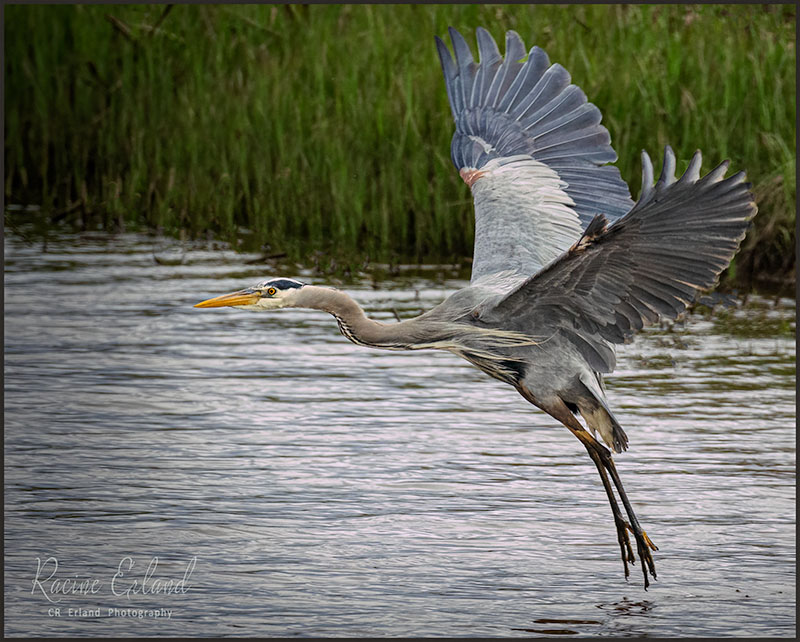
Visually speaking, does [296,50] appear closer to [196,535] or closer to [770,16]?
[770,16]

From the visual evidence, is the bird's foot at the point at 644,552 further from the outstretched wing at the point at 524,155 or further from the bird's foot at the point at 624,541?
the outstretched wing at the point at 524,155

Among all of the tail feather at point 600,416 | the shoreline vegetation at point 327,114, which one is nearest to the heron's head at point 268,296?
the tail feather at point 600,416

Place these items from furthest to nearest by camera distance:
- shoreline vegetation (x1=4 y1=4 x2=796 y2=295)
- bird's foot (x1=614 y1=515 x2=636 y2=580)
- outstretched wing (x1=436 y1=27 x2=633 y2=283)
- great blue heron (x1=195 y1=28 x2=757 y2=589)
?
shoreline vegetation (x1=4 y1=4 x2=796 y2=295) → outstretched wing (x1=436 y1=27 x2=633 y2=283) → bird's foot (x1=614 y1=515 x2=636 y2=580) → great blue heron (x1=195 y1=28 x2=757 y2=589)

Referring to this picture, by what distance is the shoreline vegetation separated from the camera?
35.4 ft

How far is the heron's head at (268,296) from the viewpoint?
17.9 feet

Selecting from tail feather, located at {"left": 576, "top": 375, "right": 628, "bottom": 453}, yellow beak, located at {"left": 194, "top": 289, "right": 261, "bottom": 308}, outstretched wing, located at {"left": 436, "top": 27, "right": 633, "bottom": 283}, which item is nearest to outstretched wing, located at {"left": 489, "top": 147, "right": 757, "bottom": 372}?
tail feather, located at {"left": 576, "top": 375, "right": 628, "bottom": 453}

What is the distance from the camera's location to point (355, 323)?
564 centimetres

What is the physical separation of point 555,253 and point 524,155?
24.6 inches

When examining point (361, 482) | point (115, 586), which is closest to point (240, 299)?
point (115, 586)

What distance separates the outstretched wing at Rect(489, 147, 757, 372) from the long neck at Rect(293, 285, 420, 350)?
1.21 ft

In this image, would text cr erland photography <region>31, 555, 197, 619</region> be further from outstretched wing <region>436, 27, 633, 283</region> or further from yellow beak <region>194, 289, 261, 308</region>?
outstretched wing <region>436, 27, 633, 283</region>

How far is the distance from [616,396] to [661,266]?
9.68ft

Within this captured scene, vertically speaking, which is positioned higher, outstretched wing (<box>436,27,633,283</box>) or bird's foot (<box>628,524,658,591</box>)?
outstretched wing (<box>436,27,633,283</box>)

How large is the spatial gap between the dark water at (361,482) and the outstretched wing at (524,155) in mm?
1082
